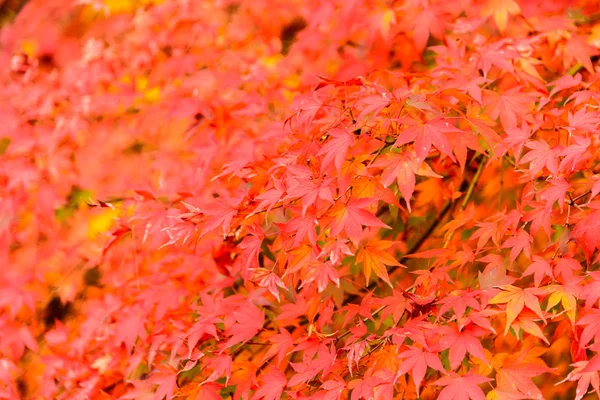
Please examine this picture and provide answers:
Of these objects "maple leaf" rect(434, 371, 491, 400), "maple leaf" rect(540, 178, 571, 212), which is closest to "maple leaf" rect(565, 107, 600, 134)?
"maple leaf" rect(540, 178, 571, 212)

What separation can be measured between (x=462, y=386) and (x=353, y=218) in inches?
18.5

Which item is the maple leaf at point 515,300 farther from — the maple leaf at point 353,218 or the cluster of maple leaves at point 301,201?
the maple leaf at point 353,218

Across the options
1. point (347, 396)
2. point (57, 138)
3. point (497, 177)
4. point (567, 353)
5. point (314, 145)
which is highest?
point (314, 145)

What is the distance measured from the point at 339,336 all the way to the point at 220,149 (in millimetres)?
972

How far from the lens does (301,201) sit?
160 cm

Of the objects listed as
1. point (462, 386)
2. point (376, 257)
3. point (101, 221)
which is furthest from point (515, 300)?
point (101, 221)

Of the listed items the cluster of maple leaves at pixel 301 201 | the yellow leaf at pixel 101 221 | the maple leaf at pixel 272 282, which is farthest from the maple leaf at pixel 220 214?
the yellow leaf at pixel 101 221

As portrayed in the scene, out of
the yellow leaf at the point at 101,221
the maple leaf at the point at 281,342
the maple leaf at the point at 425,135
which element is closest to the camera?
the maple leaf at the point at 425,135

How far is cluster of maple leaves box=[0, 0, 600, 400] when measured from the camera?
1456 millimetres

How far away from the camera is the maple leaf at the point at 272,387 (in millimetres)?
1557

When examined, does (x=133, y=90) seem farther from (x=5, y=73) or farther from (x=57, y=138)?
(x=5, y=73)

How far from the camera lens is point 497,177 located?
7.68 ft

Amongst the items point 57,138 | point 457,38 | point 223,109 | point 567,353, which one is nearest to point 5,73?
point 57,138

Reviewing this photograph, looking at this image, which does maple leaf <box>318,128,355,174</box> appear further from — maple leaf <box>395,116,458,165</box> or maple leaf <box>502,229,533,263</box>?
maple leaf <box>502,229,533,263</box>
